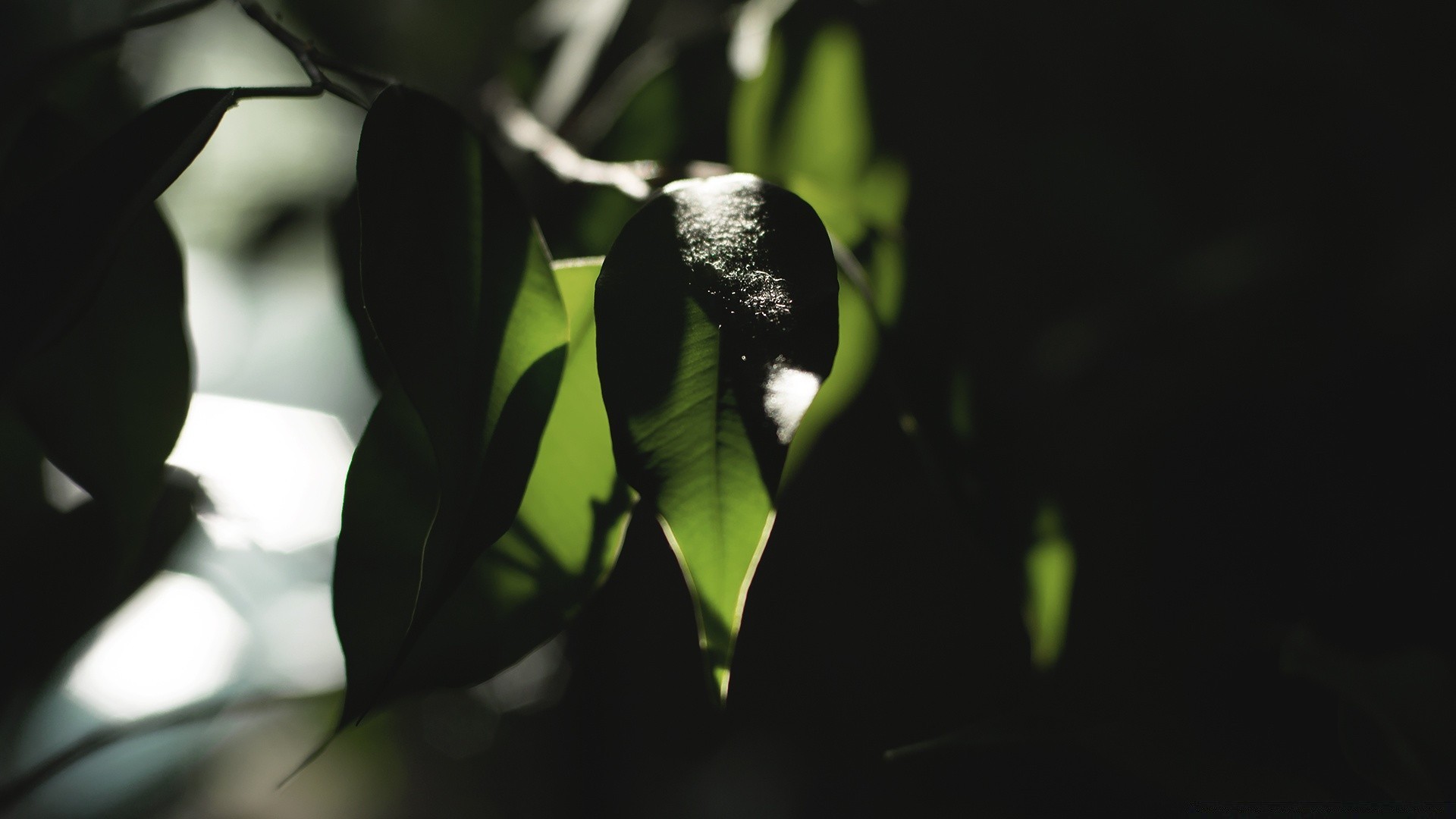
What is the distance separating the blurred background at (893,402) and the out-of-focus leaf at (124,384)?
0.48 feet

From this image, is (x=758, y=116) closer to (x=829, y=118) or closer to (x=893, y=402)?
(x=829, y=118)

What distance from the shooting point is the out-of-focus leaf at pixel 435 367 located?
168mm

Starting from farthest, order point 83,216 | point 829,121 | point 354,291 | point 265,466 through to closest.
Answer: point 265,466
point 829,121
point 354,291
point 83,216

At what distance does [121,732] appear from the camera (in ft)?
1.07

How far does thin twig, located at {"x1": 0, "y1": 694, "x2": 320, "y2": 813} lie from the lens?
0.96 ft

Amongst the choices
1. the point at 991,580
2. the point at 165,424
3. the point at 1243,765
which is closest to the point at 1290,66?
the point at 991,580

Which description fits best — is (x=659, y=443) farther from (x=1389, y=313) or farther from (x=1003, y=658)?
(x=1389, y=313)

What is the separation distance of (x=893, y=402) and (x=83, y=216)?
0.31 meters

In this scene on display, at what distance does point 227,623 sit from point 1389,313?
2.59 ft

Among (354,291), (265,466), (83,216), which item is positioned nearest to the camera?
(83,216)

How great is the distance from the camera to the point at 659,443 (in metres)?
0.18

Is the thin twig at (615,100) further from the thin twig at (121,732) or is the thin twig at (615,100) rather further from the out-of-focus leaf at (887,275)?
the thin twig at (121,732)

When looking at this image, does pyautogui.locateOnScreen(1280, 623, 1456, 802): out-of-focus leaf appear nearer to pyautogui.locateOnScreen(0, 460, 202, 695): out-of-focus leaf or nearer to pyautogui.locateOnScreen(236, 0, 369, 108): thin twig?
pyautogui.locateOnScreen(236, 0, 369, 108): thin twig

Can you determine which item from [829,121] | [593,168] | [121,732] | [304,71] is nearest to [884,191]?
[829,121]
